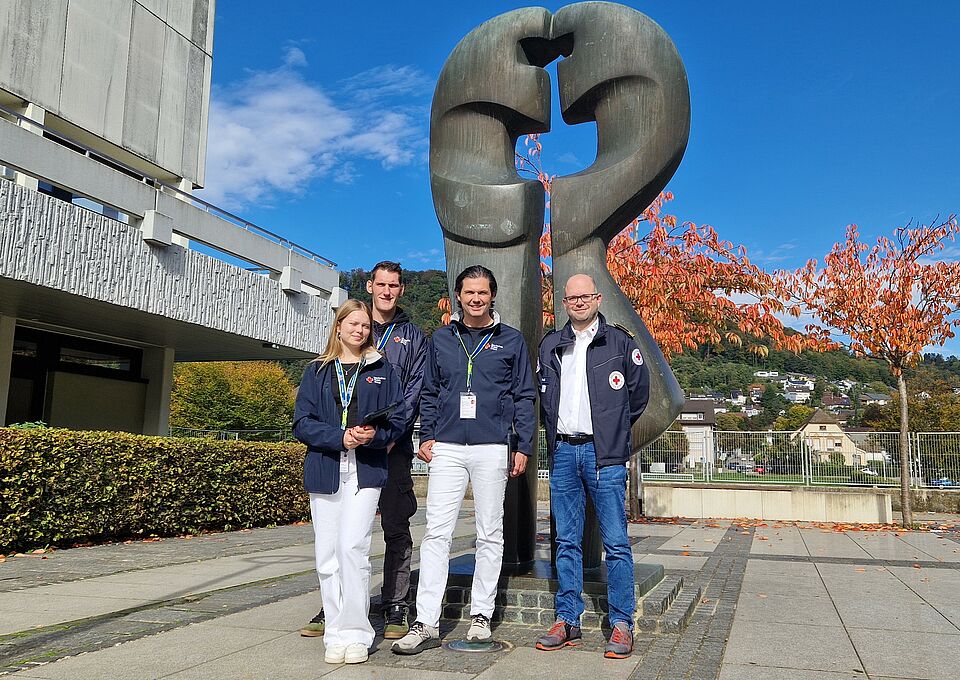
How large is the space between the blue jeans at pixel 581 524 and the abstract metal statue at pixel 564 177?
924 mm

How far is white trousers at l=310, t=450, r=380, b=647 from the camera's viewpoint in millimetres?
3688

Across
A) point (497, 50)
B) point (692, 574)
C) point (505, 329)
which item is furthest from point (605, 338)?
point (692, 574)

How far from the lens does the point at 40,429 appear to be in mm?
8562

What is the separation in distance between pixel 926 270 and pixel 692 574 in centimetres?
886

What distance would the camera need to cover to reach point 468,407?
3.91m

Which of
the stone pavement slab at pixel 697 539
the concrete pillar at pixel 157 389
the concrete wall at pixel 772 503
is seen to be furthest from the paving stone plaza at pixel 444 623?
the concrete pillar at pixel 157 389

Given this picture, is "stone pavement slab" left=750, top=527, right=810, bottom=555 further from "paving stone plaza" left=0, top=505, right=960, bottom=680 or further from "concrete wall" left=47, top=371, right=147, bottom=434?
"concrete wall" left=47, top=371, right=147, bottom=434

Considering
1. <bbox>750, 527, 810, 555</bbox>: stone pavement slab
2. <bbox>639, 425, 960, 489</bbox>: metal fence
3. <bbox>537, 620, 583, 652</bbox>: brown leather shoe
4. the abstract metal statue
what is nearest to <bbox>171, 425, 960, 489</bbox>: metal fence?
<bbox>639, 425, 960, 489</bbox>: metal fence

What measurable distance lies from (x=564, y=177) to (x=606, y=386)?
1.87 metres

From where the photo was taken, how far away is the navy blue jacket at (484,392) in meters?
3.92

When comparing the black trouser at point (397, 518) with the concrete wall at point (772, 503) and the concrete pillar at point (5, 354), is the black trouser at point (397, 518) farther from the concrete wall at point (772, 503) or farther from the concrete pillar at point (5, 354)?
the concrete wall at point (772, 503)

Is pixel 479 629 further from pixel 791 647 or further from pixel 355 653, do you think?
pixel 791 647

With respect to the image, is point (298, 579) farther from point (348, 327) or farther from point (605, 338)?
point (605, 338)

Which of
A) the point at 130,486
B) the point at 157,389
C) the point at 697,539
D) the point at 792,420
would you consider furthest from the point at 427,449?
the point at 792,420
